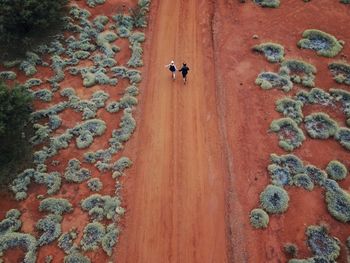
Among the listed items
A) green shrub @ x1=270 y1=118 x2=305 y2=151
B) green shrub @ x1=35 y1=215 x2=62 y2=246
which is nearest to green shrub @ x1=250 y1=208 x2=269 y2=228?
green shrub @ x1=270 y1=118 x2=305 y2=151

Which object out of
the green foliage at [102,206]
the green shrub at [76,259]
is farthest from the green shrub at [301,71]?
the green shrub at [76,259]

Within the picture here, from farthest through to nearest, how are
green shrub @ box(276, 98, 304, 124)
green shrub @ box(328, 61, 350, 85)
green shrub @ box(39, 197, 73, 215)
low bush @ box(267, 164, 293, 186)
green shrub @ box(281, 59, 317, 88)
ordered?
green shrub @ box(328, 61, 350, 85) < green shrub @ box(281, 59, 317, 88) < green shrub @ box(276, 98, 304, 124) < low bush @ box(267, 164, 293, 186) < green shrub @ box(39, 197, 73, 215)

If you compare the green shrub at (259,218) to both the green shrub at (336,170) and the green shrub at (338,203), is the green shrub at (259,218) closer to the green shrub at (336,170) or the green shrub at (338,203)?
the green shrub at (338,203)

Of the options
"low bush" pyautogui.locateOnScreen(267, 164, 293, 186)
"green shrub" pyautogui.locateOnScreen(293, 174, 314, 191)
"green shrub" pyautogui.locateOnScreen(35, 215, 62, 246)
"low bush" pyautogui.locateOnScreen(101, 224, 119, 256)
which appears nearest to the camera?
"low bush" pyautogui.locateOnScreen(101, 224, 119, 256)

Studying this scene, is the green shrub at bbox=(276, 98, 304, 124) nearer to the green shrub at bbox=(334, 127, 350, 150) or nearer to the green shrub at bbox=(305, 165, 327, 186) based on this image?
the green shrub at bbox=(334, 127, 350, 150)

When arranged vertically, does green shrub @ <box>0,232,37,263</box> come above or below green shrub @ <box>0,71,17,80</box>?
below

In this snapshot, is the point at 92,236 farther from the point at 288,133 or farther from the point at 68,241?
the point at 288,133
